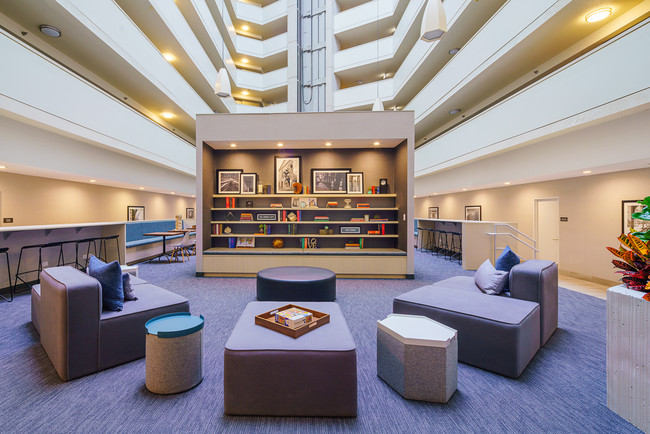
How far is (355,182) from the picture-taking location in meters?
6.32

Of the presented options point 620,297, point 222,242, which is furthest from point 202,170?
point 620,297

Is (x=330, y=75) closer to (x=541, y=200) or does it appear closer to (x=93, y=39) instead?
(x=93, y=39)

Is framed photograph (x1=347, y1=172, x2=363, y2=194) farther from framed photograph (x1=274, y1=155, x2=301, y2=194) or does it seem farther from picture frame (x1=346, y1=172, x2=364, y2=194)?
framed photograph (x1=274, y1=155, x2=301, y2=194)

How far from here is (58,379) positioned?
219 centimetres

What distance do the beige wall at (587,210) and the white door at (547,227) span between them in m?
0.19

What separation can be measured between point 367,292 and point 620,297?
326cm

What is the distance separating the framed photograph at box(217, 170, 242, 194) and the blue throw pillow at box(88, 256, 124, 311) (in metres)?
4.01

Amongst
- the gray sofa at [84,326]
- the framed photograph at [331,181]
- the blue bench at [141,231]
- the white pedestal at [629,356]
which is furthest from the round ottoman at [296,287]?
the blue bench at [141,231]

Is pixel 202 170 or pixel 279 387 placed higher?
pixel 202 170

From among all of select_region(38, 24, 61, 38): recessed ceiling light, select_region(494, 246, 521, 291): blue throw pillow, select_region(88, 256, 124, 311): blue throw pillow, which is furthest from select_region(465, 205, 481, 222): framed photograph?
select_region(38, 24, 61, 38): recessed ceiling light

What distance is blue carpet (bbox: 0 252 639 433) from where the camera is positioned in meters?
1.71

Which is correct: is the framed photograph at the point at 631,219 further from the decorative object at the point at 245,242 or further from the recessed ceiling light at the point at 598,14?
the decorative object at the point at 245,242

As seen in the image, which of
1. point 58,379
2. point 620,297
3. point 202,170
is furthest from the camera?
point 202,170

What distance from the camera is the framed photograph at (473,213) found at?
9.57 meters
